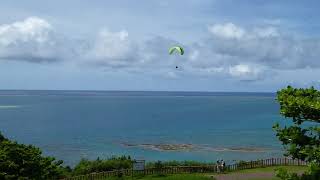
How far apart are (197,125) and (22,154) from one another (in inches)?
3987

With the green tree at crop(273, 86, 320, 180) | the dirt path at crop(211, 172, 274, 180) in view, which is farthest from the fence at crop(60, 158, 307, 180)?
the green tree at crop(273, 86, 320, 180)

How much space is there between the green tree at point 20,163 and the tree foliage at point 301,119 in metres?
9.55

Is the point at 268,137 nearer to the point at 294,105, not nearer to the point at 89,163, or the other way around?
the point at 89,163

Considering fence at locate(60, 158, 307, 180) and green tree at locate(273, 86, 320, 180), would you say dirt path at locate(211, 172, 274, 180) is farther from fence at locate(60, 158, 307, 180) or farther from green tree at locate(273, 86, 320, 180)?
green tree at locate(273, 86, 320, 180)

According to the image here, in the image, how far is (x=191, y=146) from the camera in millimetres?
76500

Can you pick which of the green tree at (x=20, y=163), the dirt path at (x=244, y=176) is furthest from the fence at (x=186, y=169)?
the green tree at (x=20, y=163)

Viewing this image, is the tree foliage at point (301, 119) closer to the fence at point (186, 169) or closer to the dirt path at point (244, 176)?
the dirt path at point (244, 176)

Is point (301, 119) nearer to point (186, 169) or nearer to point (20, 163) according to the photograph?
point (20, 163)

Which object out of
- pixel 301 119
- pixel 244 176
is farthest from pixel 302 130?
pixel 244 176

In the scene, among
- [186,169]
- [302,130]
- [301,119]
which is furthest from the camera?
[186,169]

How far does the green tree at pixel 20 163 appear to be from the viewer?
17953mm

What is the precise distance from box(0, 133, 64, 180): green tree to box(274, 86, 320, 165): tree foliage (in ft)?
31.3

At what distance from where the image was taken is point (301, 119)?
1291 cm

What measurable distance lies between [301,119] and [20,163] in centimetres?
1058
